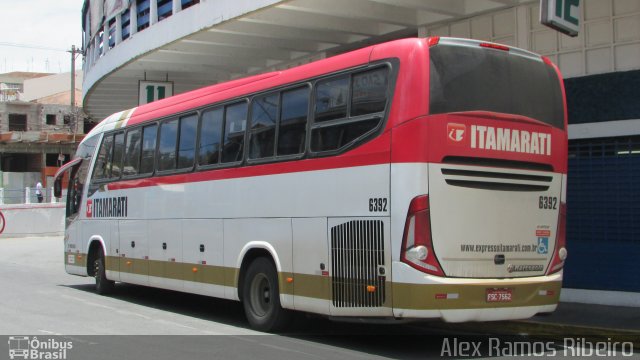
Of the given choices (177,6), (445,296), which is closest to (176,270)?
(445,296)

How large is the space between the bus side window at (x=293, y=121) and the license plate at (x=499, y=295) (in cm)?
292

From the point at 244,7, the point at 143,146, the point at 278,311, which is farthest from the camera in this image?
the point at 244,7

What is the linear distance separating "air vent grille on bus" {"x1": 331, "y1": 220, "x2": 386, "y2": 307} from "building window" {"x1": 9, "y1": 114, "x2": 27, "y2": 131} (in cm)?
6362

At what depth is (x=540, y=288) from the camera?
336 inches

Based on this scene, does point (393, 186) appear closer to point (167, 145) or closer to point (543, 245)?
point (543, 245)

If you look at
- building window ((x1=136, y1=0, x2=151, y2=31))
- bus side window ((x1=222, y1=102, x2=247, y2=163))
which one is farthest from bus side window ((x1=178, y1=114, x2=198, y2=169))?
building window ((x1=136, y1=0, x2=151, y2=31))

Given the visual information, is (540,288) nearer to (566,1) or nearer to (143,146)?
(566,1)

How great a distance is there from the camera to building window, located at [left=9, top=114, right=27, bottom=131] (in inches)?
2583

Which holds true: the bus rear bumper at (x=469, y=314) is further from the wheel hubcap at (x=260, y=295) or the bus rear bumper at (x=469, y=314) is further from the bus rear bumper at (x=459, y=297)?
the wheel hubcap at (x=260, y=295)

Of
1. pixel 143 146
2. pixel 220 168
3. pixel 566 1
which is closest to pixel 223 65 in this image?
pixel 143 146

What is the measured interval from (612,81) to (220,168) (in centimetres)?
658

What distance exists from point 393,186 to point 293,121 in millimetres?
2115

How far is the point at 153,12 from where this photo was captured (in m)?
18.5

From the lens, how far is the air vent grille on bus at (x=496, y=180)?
7980mm
